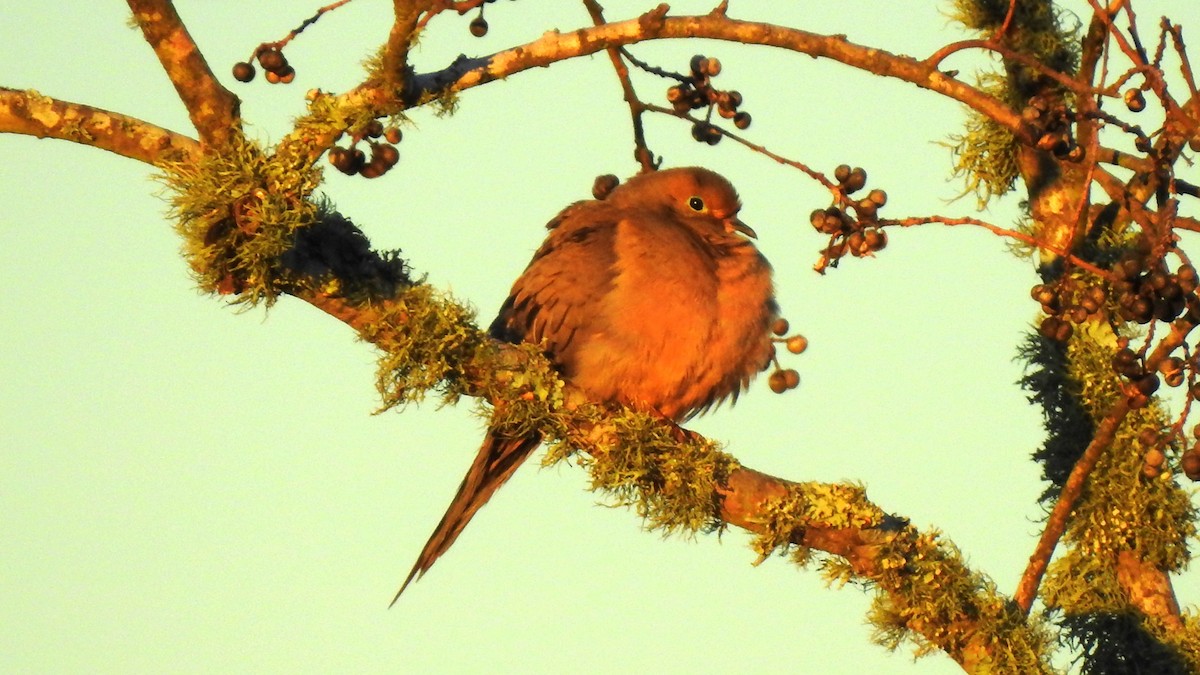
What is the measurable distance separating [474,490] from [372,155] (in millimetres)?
1608

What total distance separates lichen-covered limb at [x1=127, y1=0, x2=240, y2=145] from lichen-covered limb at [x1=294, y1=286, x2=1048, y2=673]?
62 cm

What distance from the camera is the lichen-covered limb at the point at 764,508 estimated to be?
4160mm

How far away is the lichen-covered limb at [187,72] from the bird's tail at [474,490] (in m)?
1.57

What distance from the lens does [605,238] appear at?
5.34m

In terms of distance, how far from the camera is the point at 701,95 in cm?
474

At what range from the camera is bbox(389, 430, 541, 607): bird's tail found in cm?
502

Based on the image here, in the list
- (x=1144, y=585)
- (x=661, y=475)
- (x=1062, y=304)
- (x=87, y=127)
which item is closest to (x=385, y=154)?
(x=87, y=127)

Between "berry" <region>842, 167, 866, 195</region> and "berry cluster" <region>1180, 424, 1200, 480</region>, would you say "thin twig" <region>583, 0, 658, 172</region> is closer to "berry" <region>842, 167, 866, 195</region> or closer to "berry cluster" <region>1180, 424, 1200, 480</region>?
"berry" <region>842, 167, 866, 195</region>

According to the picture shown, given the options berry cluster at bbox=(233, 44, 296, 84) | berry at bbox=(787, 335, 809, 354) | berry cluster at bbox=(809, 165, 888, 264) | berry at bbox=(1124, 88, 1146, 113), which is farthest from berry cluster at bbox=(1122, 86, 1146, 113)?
berry cluster at bbox=(233, 44, 296, 84)

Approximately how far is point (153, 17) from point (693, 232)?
2.37 meters

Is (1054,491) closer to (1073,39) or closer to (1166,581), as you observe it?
(1166,581)

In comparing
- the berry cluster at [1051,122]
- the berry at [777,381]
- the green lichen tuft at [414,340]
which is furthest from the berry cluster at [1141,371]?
the green lichen tuft at [414,340]

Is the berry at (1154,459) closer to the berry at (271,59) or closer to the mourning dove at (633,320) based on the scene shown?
the mourning dove at (633,320)

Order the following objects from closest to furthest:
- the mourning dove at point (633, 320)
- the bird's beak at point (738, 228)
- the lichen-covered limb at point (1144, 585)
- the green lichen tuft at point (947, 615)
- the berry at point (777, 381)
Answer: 1. the green lichen tuft at point (947, 615)
2. the lichen-covered limb at point (1144, 585)
3. the berry at point (777, 381)
4. the mourning dove at point (633, 320)
5. the bird's beak at point (738, 228)
